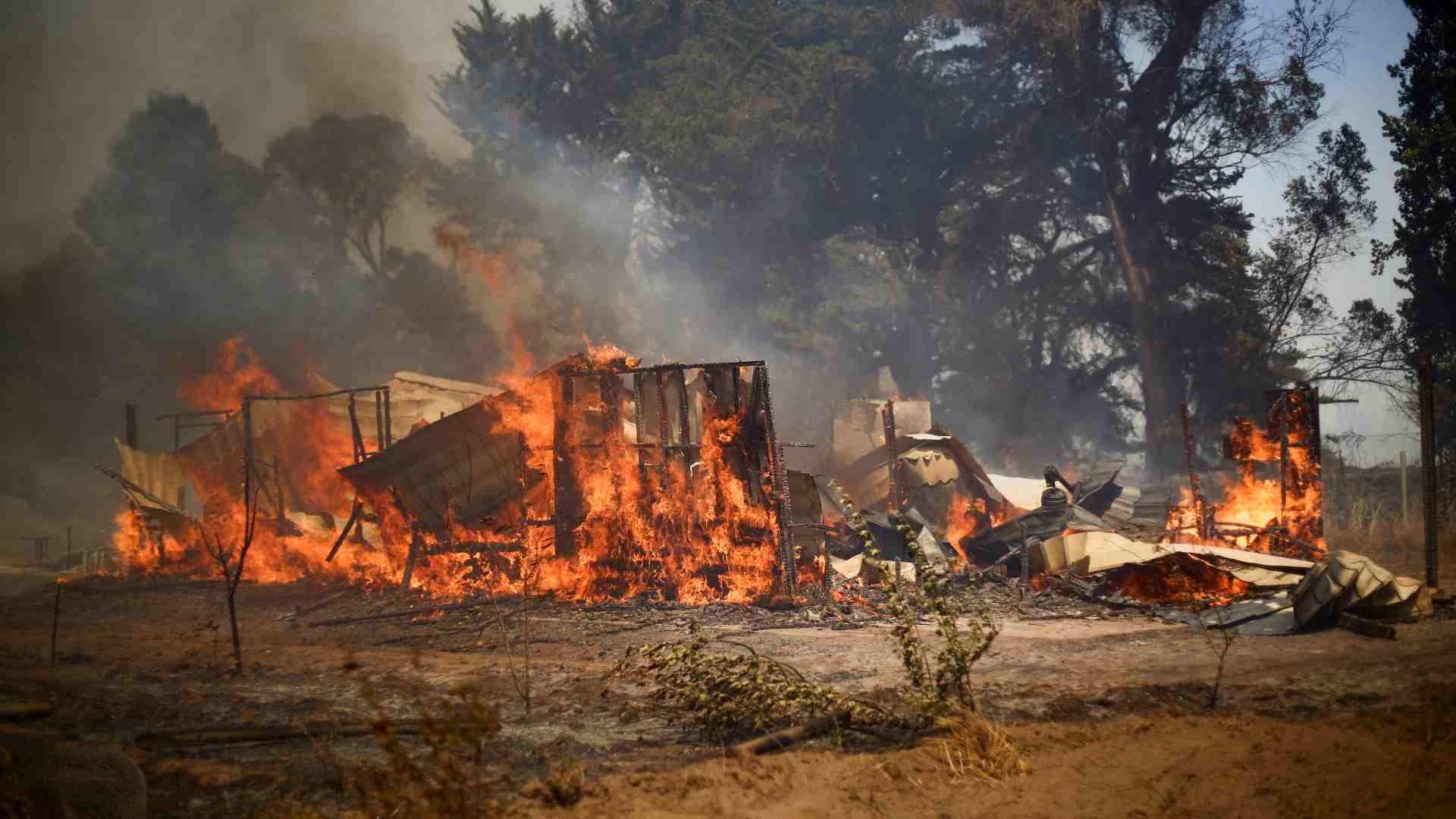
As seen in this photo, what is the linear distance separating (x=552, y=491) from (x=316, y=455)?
11.3 meters

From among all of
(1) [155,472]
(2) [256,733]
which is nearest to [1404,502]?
(2) [256,733]

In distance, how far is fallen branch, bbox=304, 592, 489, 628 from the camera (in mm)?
13062

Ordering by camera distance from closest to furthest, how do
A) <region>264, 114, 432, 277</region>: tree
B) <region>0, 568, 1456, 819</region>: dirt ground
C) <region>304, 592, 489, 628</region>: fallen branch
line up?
<region>0, 568, 1456, 819</region>: dirt ground → <region>304, 592, 489, 628</region>: fallen branch → <region>264, 114, 432, 277</region>: tree

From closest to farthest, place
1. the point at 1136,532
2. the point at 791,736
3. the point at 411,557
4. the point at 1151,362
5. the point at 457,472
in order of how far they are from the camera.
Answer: the point at 791,736 → the point at 411,557 → the point at 457,472 → the point at 1136,532 → the point at 1151,362

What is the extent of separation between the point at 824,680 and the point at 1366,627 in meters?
5.68

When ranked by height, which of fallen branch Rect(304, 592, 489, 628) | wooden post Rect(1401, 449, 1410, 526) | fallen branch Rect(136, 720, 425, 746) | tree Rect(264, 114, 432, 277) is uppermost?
tree Rect(264, 114, 432, 277)

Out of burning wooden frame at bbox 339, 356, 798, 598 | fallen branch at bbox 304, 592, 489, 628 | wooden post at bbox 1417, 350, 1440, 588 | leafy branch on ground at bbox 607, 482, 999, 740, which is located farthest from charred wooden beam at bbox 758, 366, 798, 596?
wooden post at bbox 1417, 350, 1440, 588

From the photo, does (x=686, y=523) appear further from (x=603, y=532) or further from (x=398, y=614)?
(x=398, y=614)

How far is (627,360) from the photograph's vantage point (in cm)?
1471

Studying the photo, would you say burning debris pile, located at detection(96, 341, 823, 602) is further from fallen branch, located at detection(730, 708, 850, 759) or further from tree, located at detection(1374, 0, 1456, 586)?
tree, located at detection(1374, 0, 1456, 586)

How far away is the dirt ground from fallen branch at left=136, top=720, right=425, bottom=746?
0.20 ft

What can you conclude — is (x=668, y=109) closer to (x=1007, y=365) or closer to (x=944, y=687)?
(x=1007, y=365)

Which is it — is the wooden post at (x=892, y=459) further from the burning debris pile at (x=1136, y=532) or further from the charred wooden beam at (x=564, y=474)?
the charred wooden beam at (x=564, y=474)

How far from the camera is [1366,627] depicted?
9.66 m
